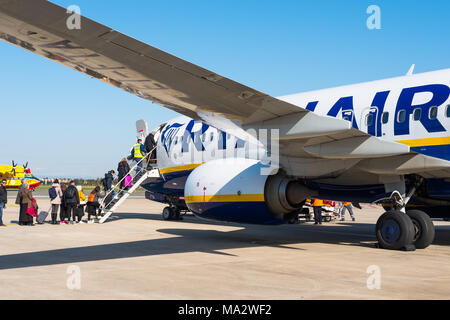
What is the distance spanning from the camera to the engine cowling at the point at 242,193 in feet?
35.0

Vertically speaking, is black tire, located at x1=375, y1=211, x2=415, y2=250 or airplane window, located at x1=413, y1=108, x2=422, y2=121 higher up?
airplane window, located at x1=413, y1=108, x2=422, y2=121

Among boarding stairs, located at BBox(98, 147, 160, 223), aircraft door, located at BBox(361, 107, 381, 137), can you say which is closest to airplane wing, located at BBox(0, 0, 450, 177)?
aircraft door, located at BBox(361, 107, 381, 137)

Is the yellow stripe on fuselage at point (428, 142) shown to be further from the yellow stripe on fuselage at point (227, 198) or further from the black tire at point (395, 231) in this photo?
the yellow stripe on fuselage at point (227, 198)

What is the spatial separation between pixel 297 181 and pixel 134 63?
5.01m

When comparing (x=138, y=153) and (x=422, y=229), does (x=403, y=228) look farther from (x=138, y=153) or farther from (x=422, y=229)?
(x=138, y=153)

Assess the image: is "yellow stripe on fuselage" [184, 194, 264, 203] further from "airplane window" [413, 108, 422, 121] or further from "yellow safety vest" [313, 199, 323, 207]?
"yellow safety vest" [313, 199, 323, 207]

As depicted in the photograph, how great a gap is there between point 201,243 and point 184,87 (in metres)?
4.81

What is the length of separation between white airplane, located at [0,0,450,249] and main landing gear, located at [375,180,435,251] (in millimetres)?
21

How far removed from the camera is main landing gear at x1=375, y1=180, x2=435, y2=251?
9.73 metres

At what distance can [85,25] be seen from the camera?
20.2 feet

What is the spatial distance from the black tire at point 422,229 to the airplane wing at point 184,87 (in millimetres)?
933

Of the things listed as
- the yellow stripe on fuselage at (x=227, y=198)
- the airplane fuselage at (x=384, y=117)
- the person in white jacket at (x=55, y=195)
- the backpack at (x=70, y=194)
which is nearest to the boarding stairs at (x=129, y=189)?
the backpack at (x=70, y=194)

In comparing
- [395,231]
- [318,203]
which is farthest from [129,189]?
[395,231]

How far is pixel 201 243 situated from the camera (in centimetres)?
1147
